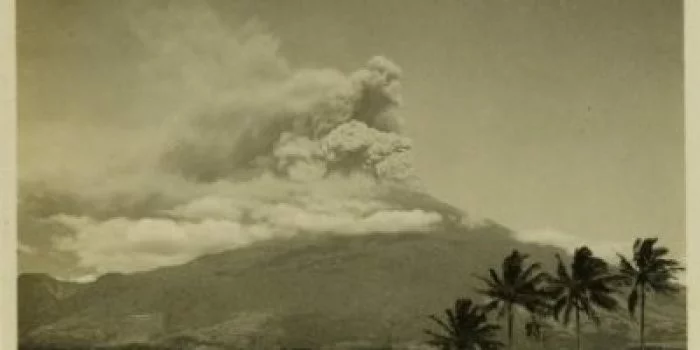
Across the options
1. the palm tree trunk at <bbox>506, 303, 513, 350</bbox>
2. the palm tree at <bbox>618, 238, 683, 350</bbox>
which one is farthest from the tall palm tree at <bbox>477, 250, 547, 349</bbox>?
the palm tree at <bbox>618, 238, 683, 350</bbox>

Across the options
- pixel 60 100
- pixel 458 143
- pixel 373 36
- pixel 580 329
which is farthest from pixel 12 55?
pixel 580 329

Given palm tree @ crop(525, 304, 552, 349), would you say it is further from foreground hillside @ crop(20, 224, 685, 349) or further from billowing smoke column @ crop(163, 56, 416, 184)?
billowing smoke column @ crop(163, 56, 416, 184)

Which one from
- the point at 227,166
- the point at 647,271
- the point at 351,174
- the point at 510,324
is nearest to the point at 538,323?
the point at 510,324

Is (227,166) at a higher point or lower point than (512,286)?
higher

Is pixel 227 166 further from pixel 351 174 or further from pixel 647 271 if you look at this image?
pixel 647 271

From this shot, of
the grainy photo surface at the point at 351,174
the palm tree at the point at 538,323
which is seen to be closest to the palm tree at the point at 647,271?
the grainy photo surface at the point at 351,174

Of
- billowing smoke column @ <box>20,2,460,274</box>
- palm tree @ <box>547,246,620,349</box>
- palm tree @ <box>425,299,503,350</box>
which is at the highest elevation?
billowing smoke column @ <box>20,2,460,274</box>

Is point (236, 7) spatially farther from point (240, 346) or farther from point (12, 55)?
point (240, 346)
